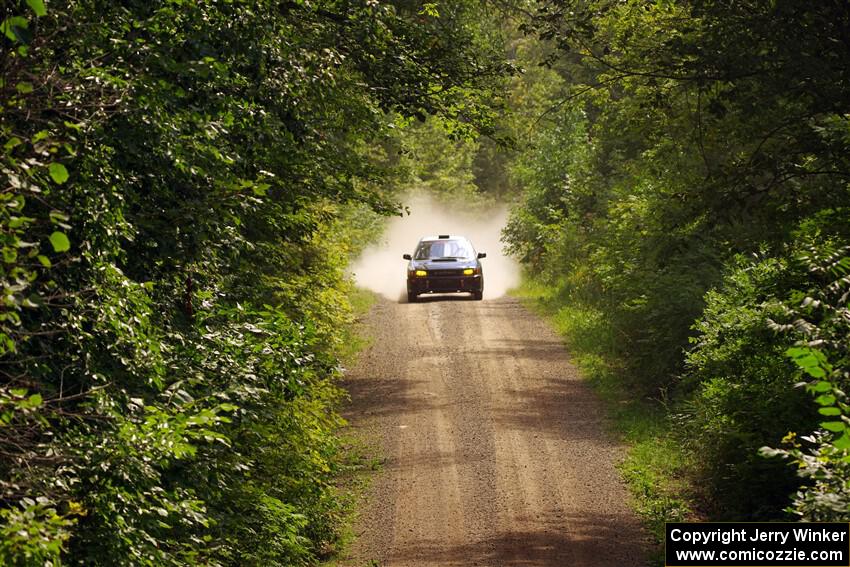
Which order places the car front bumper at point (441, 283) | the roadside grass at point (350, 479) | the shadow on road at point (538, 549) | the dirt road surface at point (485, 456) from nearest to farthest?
the shadow on road at point (538, 549) < the dirt road surface at point (485, 456) < the roadside grass at point (350, 479) < the car front bumper at point (441, 283)

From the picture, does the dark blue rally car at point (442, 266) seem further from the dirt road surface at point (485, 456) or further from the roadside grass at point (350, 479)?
the roadside grass at point (350, 479)

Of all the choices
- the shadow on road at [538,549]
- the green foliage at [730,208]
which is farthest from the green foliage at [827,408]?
the shadow on road at [538,549]

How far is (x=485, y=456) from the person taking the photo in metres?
16.3

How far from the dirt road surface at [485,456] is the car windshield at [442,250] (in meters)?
4.29

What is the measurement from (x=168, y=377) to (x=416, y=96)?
6523mm

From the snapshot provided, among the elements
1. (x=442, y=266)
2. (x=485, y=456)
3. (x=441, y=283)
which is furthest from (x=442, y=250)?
(x=485, y=456)

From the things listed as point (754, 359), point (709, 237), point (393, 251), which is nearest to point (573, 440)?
point (709, 237)

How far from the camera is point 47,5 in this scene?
6.32 meters

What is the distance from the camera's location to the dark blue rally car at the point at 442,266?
31.5 meters

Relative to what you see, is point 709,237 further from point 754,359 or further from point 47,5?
point 47,5
